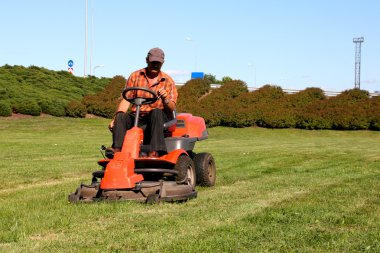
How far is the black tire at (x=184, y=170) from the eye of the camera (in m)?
7.82

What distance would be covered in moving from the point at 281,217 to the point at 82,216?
1.92m

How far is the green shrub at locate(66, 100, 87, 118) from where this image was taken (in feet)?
120

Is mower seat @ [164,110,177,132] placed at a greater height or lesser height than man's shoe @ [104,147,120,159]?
greater

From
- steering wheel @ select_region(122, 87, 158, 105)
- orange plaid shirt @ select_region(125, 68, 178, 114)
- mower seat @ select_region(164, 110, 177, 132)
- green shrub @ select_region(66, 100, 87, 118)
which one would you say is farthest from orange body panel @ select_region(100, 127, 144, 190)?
green shrub @ select_region(66, 100, 87, 118)

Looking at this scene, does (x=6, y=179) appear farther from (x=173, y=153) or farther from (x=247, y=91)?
(x=247, y=91)

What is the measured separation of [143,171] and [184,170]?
2.17 ft

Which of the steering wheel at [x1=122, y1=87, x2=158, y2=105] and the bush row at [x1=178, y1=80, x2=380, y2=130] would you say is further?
the bush row at [x1=178, y1=80, x2=380, y2=130]

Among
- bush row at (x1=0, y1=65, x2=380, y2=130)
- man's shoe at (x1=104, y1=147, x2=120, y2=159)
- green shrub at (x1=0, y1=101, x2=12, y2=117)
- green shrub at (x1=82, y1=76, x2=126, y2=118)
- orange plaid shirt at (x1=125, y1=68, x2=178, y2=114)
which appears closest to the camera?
man's shoe at (x1=104, y1=147, x2=120, y2=159)

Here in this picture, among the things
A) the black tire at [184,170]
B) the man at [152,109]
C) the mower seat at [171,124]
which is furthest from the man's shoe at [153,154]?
the mower seat at [171,124]

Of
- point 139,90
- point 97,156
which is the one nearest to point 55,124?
point 97,156

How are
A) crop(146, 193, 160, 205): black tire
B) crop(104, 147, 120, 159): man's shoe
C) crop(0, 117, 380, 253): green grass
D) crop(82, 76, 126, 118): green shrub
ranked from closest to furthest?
1. crop(0, 117, 380, 253): green grass
2. crop(146, 193, 160, 205): black tire
3. crop(104, 147, 120, 159): man's shoe
4. crop(82, 76, 126, 118): green shrub

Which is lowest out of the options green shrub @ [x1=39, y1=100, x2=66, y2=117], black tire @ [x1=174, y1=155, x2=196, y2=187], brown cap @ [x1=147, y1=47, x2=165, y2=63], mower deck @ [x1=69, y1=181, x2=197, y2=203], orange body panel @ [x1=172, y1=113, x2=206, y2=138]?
mower deck @ [x1=69, y1=181, x2=197, y2=203]

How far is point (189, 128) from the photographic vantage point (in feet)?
29.6

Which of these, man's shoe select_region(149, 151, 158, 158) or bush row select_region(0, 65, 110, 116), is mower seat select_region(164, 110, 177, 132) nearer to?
man's shoe select_region(149, 151, 158, 158)
